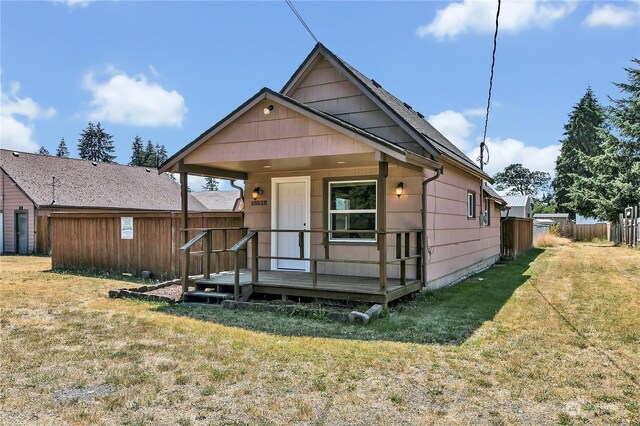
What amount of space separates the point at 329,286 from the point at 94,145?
67716 mm

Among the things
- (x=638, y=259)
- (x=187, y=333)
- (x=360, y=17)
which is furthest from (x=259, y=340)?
(x=638, y=259)

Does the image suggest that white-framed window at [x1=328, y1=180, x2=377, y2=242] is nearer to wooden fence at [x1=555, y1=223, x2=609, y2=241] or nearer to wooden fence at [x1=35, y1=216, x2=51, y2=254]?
wooden fence at [x1=35, y1=216, x2=51, y2=254]

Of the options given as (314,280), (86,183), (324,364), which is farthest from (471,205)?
(86,183)

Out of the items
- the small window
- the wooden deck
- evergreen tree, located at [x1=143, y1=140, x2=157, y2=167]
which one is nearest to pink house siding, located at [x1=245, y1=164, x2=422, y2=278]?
the wooden deck

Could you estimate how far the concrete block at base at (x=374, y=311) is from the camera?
20.9 feet

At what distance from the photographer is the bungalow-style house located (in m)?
7.15

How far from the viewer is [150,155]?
69.3 m

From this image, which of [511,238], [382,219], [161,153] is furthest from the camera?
[161,153]

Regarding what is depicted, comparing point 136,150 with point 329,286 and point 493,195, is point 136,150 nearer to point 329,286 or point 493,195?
point 493,195

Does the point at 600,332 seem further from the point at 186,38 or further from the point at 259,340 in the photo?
the point at 186,38

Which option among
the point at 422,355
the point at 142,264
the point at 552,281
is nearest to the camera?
the point at 422,355

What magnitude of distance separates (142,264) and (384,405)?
9.53 metres

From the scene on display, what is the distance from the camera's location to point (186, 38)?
1243cm

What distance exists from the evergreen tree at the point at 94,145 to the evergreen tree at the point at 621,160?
61.5 meters
